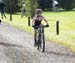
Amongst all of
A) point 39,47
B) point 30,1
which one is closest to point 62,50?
point 39,47

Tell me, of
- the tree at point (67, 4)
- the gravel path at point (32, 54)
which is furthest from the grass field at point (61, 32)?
the tree at point (67, 4)

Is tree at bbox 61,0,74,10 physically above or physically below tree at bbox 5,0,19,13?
below

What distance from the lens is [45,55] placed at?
50.4 feet

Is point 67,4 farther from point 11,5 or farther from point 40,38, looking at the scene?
point 40,38

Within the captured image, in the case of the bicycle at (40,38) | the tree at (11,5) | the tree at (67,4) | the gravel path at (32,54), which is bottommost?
the tree at (67,4)

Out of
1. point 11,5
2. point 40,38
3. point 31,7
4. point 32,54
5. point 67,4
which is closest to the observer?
point 32,54

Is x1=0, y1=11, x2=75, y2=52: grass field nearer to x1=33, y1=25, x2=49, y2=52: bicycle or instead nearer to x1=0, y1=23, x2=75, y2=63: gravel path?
x1=0, y1=23, x2=75, y2=63: gravel path

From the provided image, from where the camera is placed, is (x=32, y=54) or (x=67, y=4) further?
(x=67, y=4)

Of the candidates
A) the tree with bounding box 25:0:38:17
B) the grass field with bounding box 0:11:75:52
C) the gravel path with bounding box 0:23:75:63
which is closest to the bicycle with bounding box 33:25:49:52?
the gravel path with bounding box 0:23:75:63

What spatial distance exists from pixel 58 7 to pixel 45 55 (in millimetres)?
81291

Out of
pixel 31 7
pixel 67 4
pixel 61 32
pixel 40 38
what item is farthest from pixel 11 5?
pixel 40 38

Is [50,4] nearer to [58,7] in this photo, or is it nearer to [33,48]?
[58,7]

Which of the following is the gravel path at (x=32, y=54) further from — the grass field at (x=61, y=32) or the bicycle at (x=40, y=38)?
the grass field at (x=61, y=32)

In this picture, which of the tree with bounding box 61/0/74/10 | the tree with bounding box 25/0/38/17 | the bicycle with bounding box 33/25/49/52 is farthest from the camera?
the tree with bounding box 61/0/74/10
